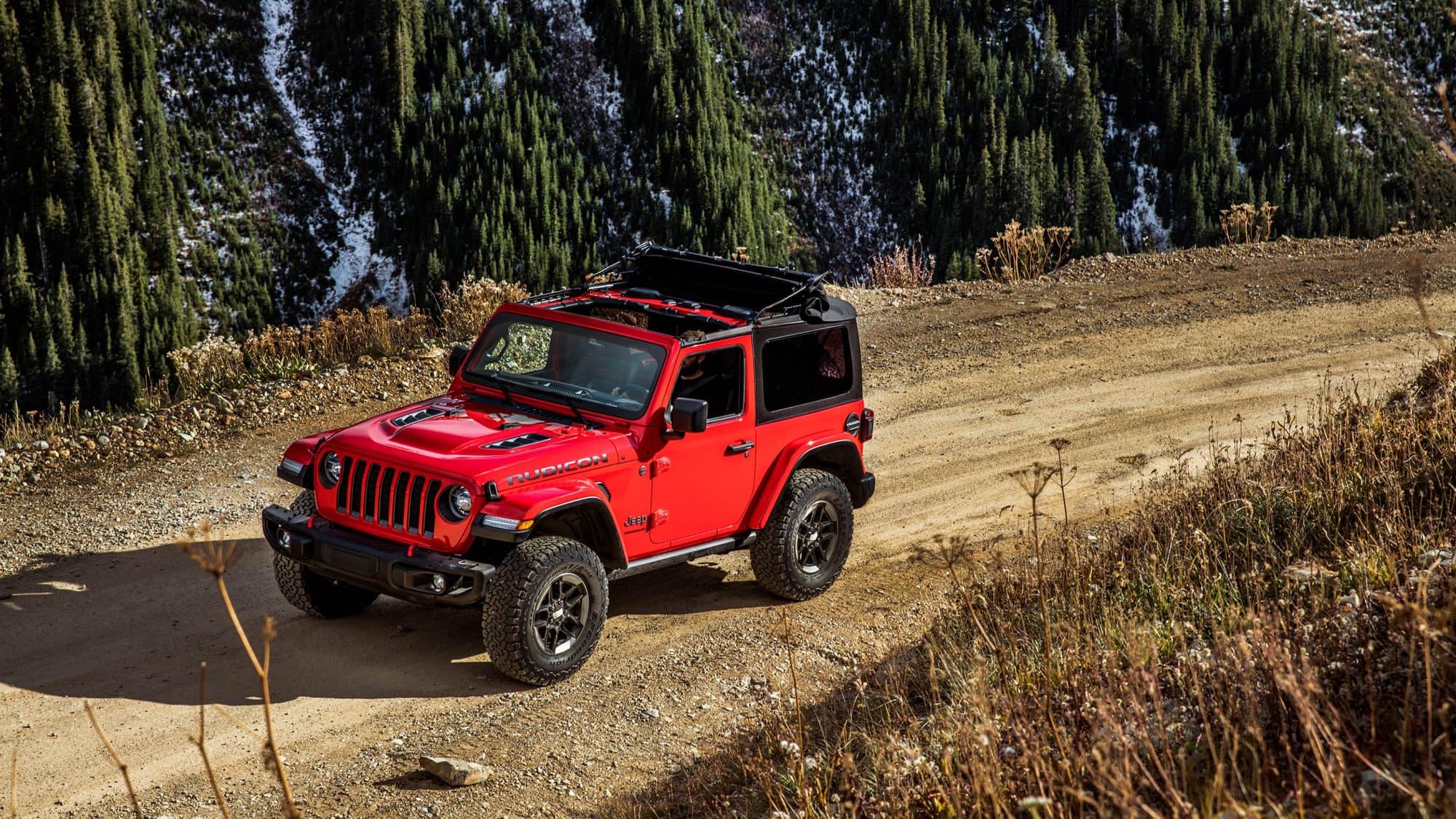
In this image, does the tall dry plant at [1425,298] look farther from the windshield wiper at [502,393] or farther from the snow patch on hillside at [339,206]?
the snow patch on hillside at [339,206]

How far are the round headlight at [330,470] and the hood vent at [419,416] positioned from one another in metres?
0.44

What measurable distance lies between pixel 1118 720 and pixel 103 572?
25.7 feet

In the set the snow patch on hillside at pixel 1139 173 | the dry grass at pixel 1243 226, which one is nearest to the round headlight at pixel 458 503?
the dry grass at pixel 1243 226

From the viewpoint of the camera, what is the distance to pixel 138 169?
198 feet

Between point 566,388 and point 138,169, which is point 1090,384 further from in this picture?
point 138,169

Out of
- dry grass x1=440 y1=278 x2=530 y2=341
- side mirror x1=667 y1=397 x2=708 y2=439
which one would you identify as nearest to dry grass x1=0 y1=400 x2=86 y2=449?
dry grass x1=440 y1=278 x2=530 y2=341

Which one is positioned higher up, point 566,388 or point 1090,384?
point 566,388

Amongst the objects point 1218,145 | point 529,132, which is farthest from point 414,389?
point 1218,145

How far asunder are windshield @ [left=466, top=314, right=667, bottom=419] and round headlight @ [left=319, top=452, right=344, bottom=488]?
49.4 inches

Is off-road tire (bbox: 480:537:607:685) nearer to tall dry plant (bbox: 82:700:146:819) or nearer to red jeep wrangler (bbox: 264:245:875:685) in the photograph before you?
red jeep wrangler (bbox: 264:245:875:685)

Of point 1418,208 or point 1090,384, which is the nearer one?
point 1090,384

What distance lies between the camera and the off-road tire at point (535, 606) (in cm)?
672

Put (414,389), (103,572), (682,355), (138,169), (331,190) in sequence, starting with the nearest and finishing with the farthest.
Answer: (682,355) → (103,572) → (414,389) → (138,169) → (331,190)

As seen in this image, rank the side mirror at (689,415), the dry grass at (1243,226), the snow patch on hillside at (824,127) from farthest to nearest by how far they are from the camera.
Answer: the snow patch on hillside at (824,127), the dry grass at (1243,226), the side mirror at (689,415)
